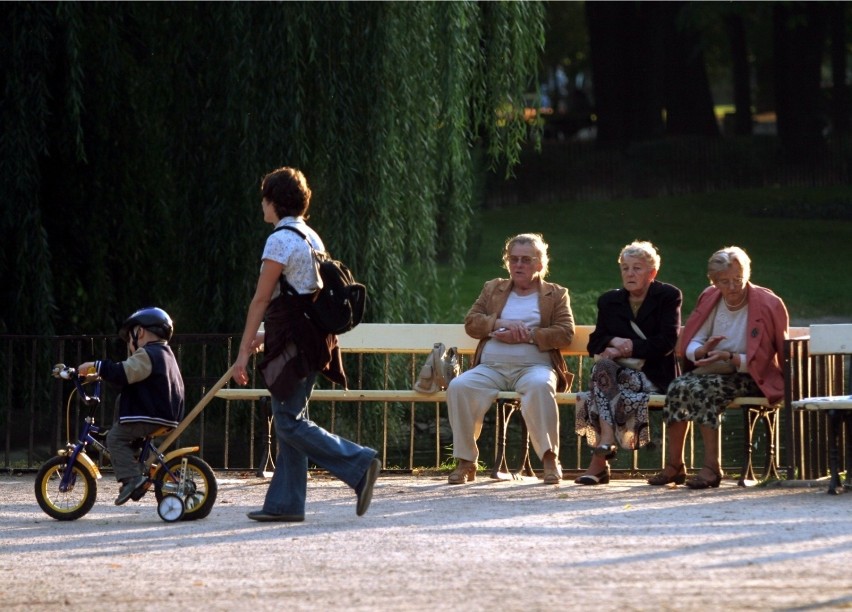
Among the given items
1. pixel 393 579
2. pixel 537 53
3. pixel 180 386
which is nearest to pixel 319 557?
pixel 393 579

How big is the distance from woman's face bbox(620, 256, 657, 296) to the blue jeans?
2580 millimetres

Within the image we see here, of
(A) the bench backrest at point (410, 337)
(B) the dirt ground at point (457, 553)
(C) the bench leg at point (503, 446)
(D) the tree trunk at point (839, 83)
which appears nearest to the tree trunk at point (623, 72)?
(D) the tree trunk at point (839, 83)

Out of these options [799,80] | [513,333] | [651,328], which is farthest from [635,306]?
[799,80]

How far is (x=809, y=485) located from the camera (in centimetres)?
959

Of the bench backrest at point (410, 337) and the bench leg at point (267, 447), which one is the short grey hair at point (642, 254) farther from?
the bench leg at point (267, 447)

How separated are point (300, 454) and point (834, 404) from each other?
298 centimetres

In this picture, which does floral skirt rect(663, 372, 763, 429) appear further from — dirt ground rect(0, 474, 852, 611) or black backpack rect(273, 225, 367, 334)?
black backpack rect(273, 225, 367, 334)

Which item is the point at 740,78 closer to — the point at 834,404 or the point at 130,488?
the point at 834,404

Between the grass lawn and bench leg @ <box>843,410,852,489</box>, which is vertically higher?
the grass lawn

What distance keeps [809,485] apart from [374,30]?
17.0 ft

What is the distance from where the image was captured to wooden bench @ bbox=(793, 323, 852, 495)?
916 cm

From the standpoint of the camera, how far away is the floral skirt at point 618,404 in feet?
32.2

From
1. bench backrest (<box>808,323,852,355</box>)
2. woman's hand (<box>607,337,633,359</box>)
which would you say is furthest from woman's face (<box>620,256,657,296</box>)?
bench backrest (<box>808,323,852,355</box>)

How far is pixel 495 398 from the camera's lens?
32.8 feet
